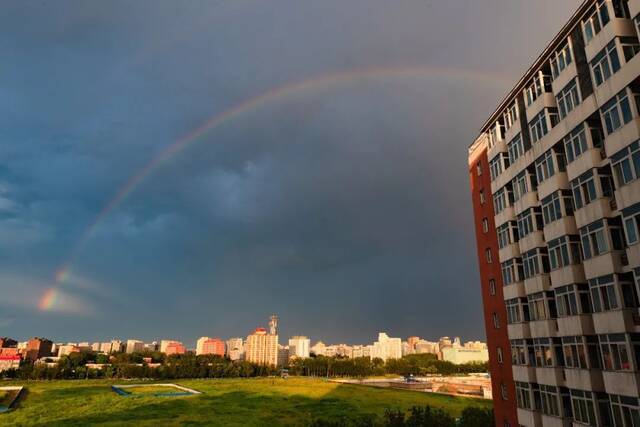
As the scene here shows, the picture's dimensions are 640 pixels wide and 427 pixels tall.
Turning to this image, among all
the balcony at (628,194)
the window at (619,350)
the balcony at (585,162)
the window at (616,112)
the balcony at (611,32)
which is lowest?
the window at (619,350)

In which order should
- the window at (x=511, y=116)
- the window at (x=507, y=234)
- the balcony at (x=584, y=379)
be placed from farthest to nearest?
the window at (x=507, y=234) → the window at (x=511, y=116) → the balcony at (x=584, y=379)

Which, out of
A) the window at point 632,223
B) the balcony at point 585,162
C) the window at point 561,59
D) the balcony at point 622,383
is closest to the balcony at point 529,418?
the balcony at point 622,383

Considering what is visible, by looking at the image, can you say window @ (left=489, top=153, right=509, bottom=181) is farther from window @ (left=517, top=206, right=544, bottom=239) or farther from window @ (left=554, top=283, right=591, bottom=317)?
window @ (left=554, top=283, right=591, bottom=317)

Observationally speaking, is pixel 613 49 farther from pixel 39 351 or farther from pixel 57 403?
pixel 39 351

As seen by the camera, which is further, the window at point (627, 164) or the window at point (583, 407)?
the window at point (583, 407)

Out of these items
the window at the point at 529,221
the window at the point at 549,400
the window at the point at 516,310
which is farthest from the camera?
the window at the point at 516,310

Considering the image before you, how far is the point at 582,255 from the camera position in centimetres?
1802

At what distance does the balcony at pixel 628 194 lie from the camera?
14156 millimetres

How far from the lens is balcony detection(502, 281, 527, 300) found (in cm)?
2323

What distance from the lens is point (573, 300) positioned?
18.1 meters

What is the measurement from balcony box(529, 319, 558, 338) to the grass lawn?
46.7 metres

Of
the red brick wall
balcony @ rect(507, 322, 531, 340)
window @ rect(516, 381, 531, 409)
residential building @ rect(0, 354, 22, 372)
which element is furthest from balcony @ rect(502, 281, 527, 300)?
residential building @ rect(0, 354, 22, 372)

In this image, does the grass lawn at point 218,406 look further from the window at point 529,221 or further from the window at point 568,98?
the window at point 568,98

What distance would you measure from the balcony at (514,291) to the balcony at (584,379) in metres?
5.21
